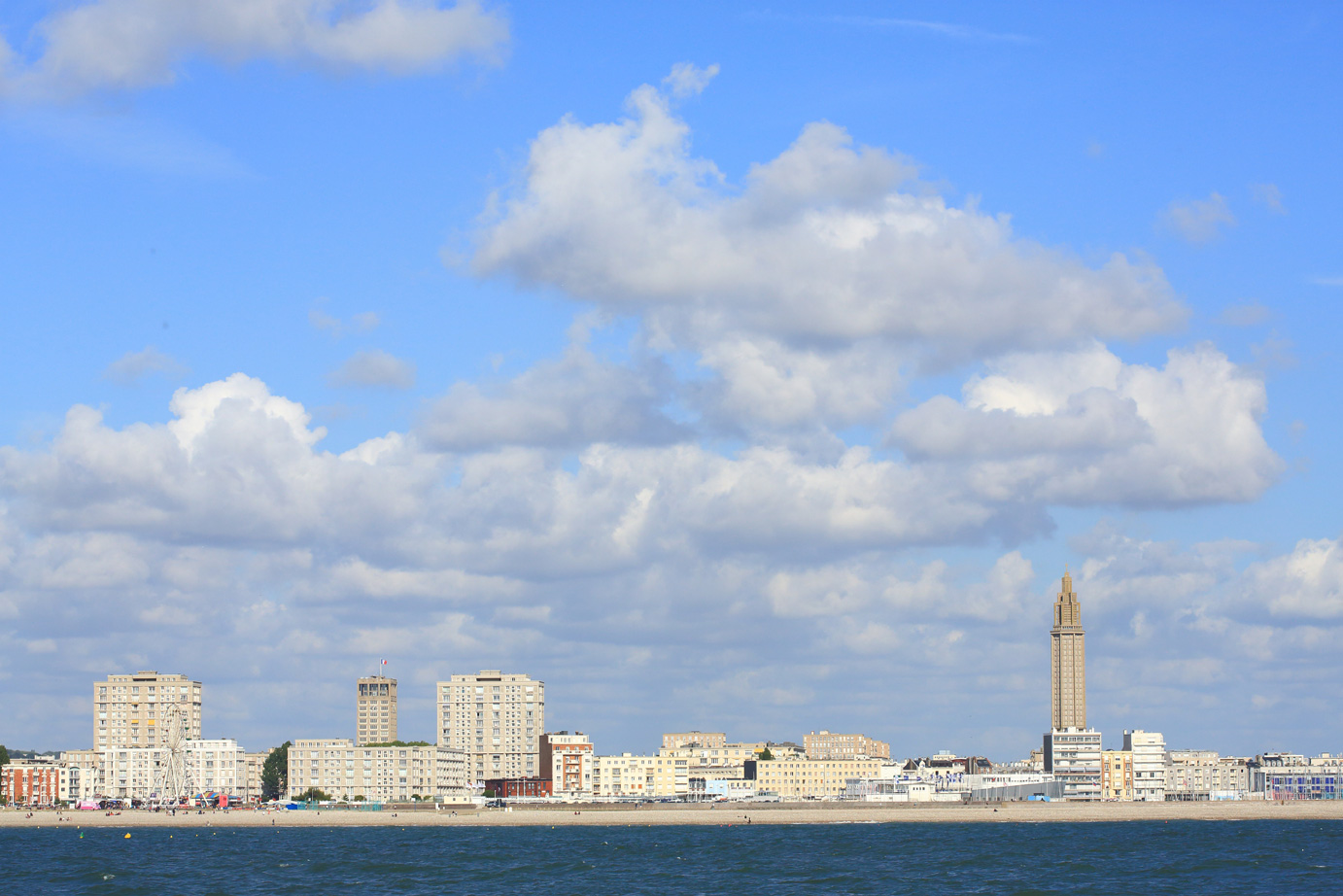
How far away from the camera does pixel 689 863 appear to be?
4966 inches

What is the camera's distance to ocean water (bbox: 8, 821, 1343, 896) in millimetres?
101000

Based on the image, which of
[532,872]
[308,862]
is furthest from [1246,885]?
[308,862]

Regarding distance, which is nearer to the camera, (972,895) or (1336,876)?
(972,895)

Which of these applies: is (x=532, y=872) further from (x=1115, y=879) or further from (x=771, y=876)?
(x=1115, y=879)

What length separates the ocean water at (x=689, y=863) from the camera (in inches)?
3976

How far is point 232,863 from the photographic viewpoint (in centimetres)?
12925

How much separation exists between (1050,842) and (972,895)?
64.0m

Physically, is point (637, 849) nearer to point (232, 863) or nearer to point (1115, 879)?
point (232, 863)

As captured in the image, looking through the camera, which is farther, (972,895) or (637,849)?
(637,849)

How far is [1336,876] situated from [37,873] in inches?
3577

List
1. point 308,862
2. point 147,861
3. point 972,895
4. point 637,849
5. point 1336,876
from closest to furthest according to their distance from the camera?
point 972,895 < point 1336,876 < point 308,862 < point 147,861 < point 637,849

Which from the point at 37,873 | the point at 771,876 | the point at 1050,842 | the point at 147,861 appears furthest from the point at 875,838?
the point at 37,873

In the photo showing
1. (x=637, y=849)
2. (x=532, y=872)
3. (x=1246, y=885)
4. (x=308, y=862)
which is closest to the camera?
(x=1246, y=885)

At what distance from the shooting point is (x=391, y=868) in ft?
387
